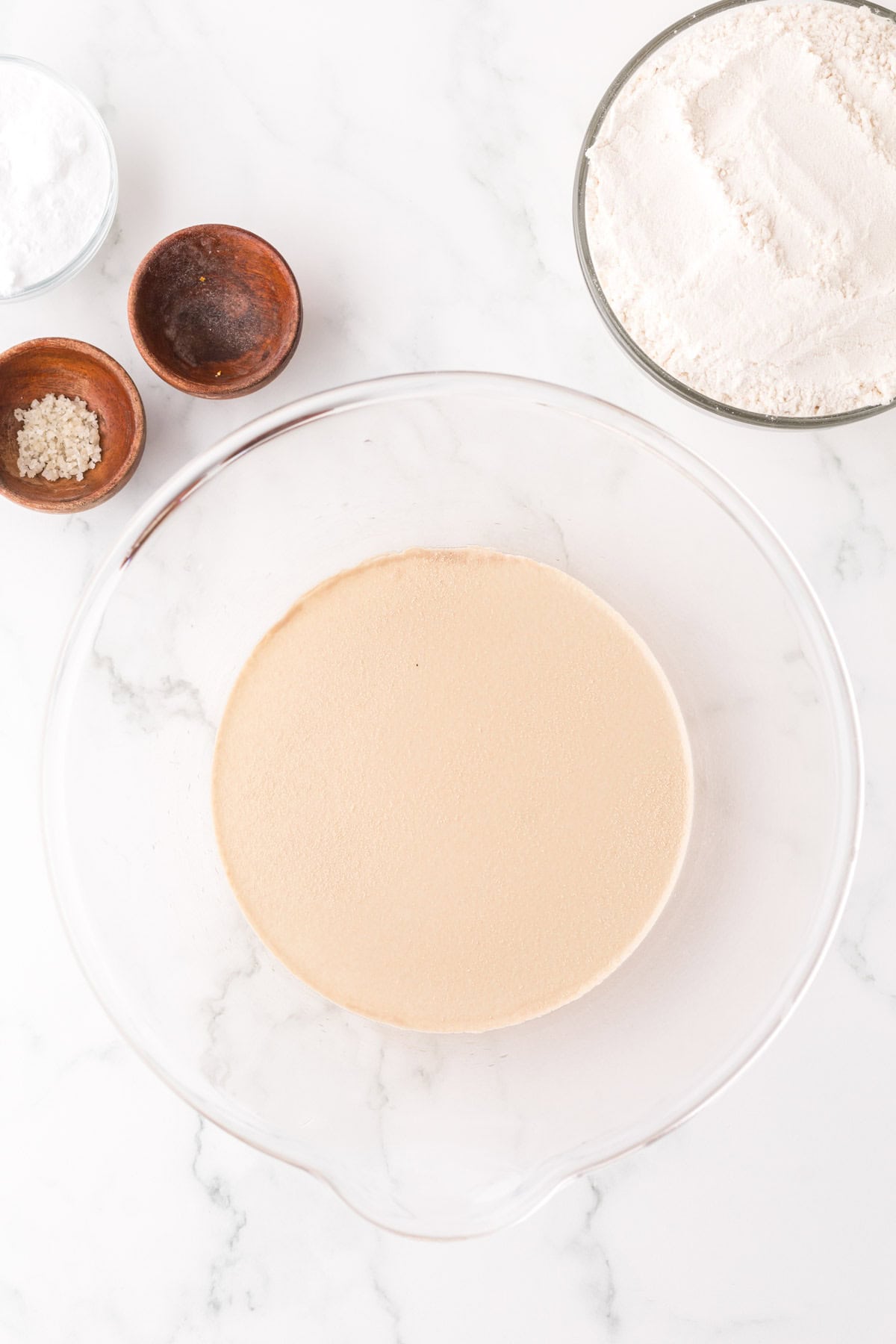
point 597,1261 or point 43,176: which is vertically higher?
point 43,176

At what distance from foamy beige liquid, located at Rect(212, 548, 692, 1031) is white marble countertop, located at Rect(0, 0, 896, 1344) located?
0.22 m

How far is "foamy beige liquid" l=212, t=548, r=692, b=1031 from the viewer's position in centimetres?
74

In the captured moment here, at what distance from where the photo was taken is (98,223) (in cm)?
82

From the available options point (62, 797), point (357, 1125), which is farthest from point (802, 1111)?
point (62, 797)

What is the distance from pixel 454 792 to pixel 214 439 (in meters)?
0.38

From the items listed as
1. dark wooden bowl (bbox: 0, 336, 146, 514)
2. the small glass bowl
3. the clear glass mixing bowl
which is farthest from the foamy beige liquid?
the small glass bowl

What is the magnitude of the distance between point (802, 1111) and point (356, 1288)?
432 millimetres

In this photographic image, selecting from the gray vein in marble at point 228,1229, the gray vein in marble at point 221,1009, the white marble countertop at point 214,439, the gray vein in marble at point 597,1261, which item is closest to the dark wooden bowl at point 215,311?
the white marble countertop at point 214,439

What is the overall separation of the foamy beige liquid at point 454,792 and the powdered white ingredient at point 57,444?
252 mm

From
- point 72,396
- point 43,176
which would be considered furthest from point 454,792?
point 43,176

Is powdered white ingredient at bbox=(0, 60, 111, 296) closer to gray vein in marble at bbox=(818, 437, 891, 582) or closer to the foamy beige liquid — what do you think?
the foamy beige liquid

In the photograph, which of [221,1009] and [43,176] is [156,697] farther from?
[43,176]

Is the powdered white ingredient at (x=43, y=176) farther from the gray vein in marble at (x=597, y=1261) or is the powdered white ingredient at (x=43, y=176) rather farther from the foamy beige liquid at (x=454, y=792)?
the gray vein in marble at (x=597, y=1261)

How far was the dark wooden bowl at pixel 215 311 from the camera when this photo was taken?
31.7 inches
